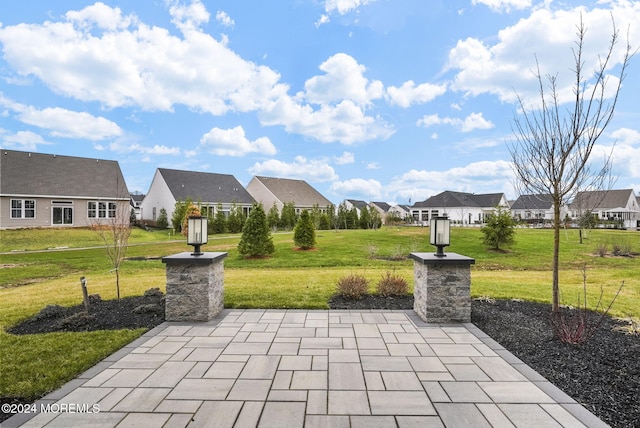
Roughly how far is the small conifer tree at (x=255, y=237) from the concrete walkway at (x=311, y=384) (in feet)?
29.3

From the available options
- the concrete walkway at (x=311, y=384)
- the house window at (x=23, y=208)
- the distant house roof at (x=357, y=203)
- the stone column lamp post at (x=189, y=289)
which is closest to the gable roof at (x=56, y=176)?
the house window at (x=23, y=208)

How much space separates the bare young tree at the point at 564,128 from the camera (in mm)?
4211

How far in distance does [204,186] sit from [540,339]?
103 feet

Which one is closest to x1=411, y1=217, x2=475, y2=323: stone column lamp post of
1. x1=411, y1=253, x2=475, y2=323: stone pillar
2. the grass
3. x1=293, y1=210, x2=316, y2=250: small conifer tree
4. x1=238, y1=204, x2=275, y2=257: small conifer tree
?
x1=411, y1=253, x2=475, y2=323: stone pillar

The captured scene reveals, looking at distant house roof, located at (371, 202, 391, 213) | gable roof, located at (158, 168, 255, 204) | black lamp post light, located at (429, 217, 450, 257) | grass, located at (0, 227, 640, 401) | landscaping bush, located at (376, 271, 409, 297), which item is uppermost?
gable roof, located at (158, 168, 255, 204)

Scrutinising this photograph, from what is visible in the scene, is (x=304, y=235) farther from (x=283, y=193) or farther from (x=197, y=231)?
(x=283, y=193)

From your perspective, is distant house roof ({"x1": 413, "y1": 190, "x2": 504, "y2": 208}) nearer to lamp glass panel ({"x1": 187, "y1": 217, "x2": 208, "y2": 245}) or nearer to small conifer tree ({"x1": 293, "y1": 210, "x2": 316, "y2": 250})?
small conifer tree ({"x1": 293, "y1": 210, "x2": 316, "y2": 250})

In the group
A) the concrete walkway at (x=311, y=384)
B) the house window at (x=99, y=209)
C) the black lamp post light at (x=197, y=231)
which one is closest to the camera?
the concrete walkway at (x=311, y=384)

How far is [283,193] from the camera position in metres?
37.4

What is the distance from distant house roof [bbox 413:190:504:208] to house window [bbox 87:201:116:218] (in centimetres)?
3672

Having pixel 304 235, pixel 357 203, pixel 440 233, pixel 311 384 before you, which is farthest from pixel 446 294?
pixel 357 203

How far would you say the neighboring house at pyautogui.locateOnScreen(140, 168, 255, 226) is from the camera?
29.3 m

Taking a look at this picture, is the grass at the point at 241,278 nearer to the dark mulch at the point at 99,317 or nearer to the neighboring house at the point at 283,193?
the dark mulch at the point at 99,317

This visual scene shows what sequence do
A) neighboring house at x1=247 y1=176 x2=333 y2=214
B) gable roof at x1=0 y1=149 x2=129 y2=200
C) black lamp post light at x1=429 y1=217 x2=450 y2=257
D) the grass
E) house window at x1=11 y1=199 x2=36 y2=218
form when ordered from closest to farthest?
the grass, black lamp post light at x1=429 y1=217 x2=450 y2=257, house window at x1=11 y1=199 x2=36 y2=218, gable roof at x1=0 y1=149 x2=129 y2=200, neighboring house at x1=247 y1=176 x2=333 y2=214
